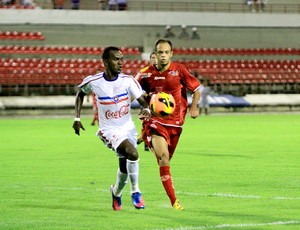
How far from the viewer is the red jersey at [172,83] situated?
1259 cm

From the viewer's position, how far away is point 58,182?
15.8 m

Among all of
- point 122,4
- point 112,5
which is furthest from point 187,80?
point 122,4

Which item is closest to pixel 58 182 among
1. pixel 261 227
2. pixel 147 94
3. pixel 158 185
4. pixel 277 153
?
pixel 158 185

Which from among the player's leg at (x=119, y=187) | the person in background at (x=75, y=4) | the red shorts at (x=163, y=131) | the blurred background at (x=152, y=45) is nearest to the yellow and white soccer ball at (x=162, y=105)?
the red shorts at (x=163, y=131)

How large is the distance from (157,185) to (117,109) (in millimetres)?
3630

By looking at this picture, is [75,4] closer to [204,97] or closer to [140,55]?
[140,55]

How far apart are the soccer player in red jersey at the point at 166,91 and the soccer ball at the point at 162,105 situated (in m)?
0.27

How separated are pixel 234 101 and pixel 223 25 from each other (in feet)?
23.1

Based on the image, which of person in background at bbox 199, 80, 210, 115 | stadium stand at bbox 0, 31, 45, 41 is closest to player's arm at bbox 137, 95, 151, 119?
person in background at bbox 199, 80, 210, 115

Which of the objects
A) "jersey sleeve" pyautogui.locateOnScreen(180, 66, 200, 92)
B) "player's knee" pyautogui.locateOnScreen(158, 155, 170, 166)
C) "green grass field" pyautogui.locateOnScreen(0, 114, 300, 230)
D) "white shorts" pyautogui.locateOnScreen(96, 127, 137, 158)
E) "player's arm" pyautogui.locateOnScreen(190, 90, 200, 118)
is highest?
"jersey sleeve" pyautogui.locateOnScreen(180, 66, 200, 92)

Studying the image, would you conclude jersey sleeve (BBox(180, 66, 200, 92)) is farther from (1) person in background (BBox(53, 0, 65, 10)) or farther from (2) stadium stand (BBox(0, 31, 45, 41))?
(1) person in background (BBox(53, 0, 65, 10))

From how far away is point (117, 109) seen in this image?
38.7ft

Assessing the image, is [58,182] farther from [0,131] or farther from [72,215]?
[0,131]

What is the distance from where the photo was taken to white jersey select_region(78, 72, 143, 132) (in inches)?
464
